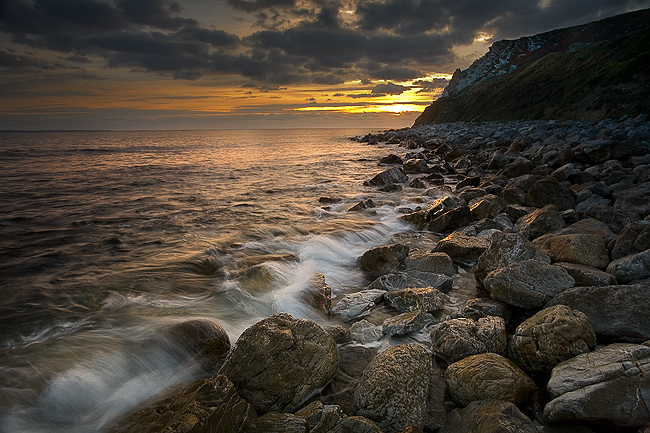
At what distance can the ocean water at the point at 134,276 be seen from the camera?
407 cm

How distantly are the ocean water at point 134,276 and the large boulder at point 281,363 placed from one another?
1.05 m

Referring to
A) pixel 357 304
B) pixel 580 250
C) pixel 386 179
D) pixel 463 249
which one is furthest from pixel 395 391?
pixel 386 179

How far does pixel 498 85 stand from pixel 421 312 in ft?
231

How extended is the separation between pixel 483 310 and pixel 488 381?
1.55 meters

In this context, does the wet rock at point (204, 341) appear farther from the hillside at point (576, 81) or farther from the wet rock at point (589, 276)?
the hillside at point (576, 81)

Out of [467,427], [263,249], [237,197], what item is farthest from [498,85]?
[467,427]

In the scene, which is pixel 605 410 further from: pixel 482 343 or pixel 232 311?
pixel 232 311

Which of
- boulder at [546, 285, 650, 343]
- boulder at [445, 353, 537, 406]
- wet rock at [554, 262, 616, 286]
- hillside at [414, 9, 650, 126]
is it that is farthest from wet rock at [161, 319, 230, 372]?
hillside at [414, 9, 650, 126]

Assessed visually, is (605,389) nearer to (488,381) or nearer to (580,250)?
(488,381)

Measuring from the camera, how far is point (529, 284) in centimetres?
474

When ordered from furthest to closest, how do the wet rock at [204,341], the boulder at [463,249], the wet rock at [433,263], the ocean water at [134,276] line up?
the boulder at [463,249] → the wet rock at [433,263] → the wet rock at [204,341] → the ocean water at [134,276]

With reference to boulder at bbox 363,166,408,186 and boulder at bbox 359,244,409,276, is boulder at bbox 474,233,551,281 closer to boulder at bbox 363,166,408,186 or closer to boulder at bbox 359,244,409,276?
boulder at bbox 359,244,409,276

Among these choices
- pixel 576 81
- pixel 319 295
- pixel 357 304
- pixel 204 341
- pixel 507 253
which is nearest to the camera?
pixel 204 341

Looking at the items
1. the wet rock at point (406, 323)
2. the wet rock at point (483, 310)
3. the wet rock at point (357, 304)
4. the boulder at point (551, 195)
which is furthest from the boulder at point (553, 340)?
the boulder at point (551, 195)
